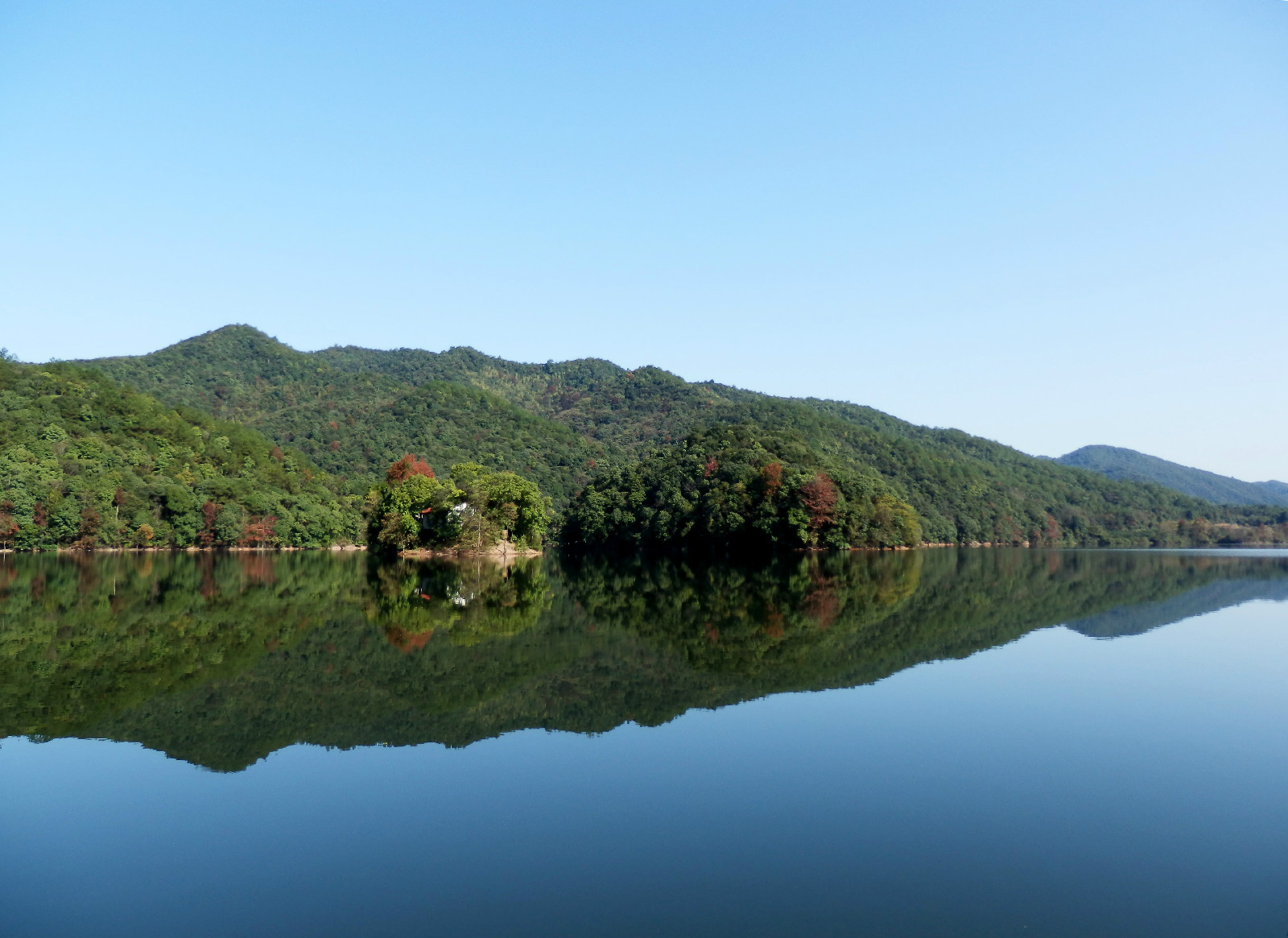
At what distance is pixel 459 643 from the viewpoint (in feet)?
59.7

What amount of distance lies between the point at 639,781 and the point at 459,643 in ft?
32.1

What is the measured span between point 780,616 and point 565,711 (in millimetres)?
11780

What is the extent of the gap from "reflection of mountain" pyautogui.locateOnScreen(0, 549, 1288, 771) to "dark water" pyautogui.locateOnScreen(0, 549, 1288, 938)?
0.12 m

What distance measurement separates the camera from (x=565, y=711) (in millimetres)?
12328

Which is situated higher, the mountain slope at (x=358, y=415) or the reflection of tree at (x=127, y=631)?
the mountain slope at (x=358, y=415)

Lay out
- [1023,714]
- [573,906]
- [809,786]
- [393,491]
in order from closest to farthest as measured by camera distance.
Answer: [573,906] < [809,786] < [1023,714] < [393,491]

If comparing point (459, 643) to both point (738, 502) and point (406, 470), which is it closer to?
point (738, 502)

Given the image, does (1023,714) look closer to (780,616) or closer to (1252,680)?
(1252,680)

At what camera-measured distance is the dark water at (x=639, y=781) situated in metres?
6.38

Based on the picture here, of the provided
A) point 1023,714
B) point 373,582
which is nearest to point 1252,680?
point 1023,714

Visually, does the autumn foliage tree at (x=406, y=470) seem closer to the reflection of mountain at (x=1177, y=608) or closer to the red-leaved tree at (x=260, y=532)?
the red-leaved tree at (x=260, y=532)

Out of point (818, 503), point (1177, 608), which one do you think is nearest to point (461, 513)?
point (818, 503)

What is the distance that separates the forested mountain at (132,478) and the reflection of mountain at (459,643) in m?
39.3

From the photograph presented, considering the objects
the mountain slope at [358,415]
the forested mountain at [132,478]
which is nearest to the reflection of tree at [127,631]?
the forested mountain at [132,478]
